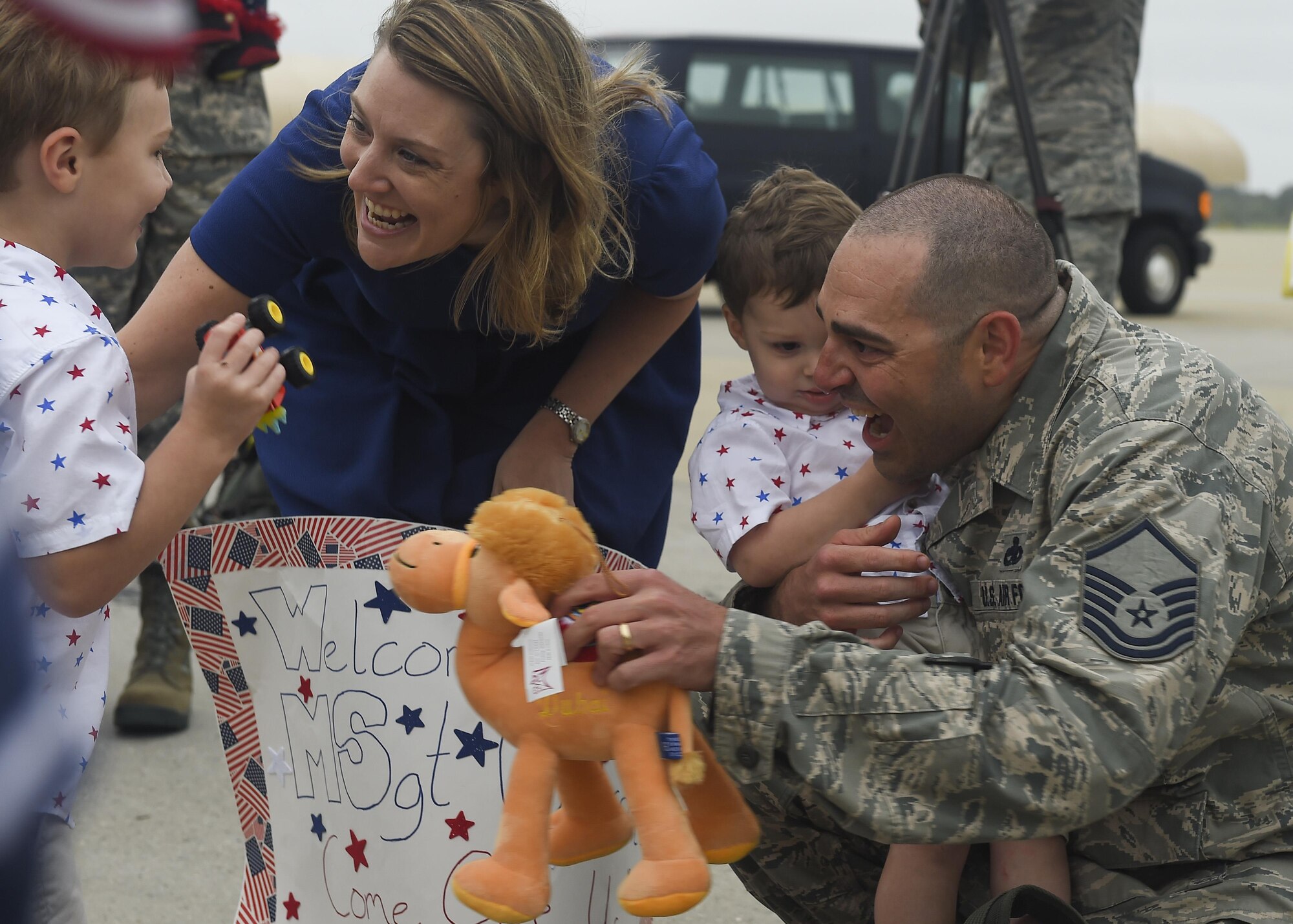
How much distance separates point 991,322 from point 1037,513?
226 mm

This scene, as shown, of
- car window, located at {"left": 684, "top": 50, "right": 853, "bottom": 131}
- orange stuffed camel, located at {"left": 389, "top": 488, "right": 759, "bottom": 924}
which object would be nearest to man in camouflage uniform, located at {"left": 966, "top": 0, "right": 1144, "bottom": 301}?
Result: orange stuffed camel, located at {"left": 389, "top": 488, "right": 759, "bottom": 924}

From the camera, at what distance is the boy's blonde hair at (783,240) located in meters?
2.05

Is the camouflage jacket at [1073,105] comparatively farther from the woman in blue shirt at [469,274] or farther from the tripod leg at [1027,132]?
the woman in blue shirt at [469,274]

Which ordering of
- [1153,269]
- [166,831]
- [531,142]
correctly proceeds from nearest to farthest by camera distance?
1. [531,142]
2. [166,831]
3. [1153,269]

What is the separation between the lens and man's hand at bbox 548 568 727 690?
140 centimetres

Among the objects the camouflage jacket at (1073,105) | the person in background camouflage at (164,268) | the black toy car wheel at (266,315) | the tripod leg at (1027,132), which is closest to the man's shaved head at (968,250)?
the black toy car wheel at (266,315)

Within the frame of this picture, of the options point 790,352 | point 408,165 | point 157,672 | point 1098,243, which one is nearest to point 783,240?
point 790,352

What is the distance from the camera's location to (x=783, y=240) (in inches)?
81.4

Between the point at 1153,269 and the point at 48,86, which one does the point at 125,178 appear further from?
the point at 1153,269

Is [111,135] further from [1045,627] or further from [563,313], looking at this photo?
[1045,627]

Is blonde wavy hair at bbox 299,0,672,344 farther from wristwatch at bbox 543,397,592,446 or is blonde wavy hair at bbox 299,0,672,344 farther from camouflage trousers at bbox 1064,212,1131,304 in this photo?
camouflage trousers at bbox 1064,212,1131,304

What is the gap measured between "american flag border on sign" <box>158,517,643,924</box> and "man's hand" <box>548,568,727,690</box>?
0.89 ft

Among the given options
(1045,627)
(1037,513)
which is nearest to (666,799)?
(1045,627)

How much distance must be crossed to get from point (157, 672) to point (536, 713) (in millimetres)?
2017
